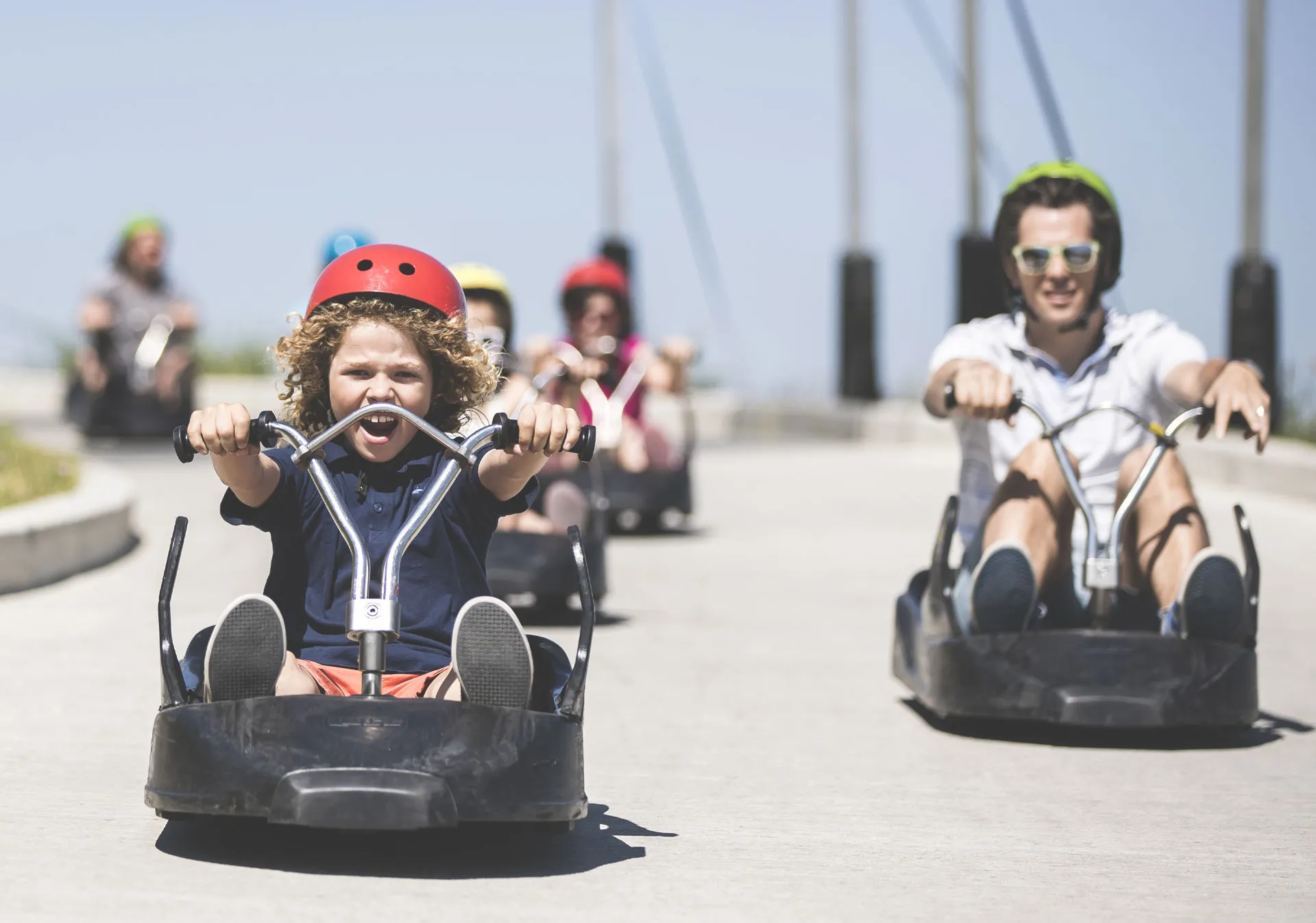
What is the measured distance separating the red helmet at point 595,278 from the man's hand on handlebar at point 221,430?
6548 mm

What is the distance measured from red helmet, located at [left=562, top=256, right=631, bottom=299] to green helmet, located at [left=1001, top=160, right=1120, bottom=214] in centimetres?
443

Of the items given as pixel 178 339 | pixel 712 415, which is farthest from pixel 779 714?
pixel 712 415

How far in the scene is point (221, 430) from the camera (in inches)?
181

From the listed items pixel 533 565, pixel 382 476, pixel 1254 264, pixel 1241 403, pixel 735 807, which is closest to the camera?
pixel 382 476

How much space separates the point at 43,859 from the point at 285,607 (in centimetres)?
75

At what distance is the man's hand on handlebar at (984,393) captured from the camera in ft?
20.1

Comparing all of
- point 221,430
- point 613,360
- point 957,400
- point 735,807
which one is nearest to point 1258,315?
point 613,360

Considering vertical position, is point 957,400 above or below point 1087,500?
above

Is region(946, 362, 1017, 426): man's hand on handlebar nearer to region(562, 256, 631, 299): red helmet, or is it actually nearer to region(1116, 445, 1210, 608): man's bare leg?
region(1116, 445, 1210, 608): man's bare leg

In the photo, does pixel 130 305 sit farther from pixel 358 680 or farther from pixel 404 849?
pixel 404 849

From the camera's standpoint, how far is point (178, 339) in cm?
1858

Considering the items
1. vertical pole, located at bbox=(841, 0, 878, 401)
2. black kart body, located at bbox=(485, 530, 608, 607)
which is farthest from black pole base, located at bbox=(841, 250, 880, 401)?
black kart body, located at bbox=(485, 530, 608, 607)

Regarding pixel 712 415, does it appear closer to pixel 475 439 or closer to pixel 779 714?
pixel 779 714

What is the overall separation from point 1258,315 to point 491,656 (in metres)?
12.2
